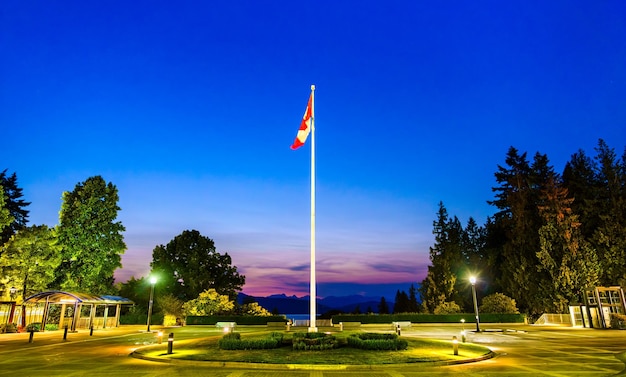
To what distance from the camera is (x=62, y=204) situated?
41344 mm

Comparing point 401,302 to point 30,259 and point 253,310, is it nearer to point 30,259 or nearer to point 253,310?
point 253,310

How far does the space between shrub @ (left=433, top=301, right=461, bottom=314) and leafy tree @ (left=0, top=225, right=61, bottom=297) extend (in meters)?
40.1

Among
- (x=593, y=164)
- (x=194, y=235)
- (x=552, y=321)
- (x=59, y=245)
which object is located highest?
(x=593, y=164)

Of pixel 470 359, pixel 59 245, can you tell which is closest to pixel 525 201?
pixel 470 359

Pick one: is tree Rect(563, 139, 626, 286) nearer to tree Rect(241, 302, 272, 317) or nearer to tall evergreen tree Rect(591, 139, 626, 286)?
tall evergreen tree Rect(591, 139, 626, 286)

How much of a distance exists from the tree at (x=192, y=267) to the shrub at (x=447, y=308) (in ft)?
87.7

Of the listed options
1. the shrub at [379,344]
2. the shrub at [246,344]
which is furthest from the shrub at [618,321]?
the shrub at [246,344]

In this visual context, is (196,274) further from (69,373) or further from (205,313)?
(69,373)

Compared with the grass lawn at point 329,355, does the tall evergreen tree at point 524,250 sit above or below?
above

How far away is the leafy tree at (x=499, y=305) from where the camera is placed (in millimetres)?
42000

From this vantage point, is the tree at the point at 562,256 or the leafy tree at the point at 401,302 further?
the leafy tree at the point at 401,302

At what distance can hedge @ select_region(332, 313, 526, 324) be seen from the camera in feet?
132

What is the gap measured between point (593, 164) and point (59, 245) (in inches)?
2525

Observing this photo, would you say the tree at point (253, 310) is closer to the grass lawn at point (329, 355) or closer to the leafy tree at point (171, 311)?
the leafy tree at point (171, 311)
